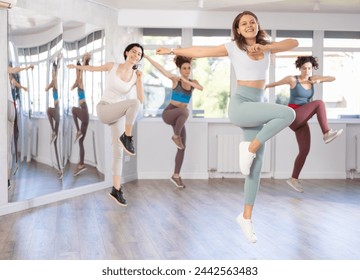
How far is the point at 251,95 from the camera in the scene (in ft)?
14.2

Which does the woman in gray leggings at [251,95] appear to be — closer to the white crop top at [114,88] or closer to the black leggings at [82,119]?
the white crop top at [114,88]

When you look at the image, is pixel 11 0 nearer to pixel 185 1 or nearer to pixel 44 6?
pixel 44 6

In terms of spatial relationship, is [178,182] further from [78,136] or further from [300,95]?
[300,95]

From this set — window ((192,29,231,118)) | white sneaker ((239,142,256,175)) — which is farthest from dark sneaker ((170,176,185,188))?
white sneaker ((239,142,256,175))

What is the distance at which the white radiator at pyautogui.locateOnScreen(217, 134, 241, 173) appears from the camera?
9.64 m

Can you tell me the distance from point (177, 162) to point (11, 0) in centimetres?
352

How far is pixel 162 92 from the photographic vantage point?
980cm

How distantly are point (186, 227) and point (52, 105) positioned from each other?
250 centimetres

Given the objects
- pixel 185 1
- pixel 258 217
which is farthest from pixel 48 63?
pixel 258 217

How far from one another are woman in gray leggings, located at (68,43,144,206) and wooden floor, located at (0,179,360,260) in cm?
68

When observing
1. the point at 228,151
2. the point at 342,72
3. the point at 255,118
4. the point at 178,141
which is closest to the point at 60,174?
the point at 178,141

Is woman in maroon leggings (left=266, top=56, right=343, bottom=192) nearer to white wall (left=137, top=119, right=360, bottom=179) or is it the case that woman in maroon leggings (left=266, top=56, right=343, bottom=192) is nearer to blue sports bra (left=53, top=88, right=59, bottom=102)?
white wall (left=137, top=119, right=360, bottom=179)

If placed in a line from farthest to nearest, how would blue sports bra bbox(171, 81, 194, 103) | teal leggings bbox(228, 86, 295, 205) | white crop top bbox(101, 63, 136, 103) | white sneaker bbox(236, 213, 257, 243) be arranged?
blue sports bra bbox(171, 81, 194, 103) → white crop top bbox(101, 63, 136, 103) → white sneaker bbox(236, 213, 257, 243) → teal leggings bbox(228, 86, 295, 205)

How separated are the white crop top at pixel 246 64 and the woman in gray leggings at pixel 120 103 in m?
1.63
